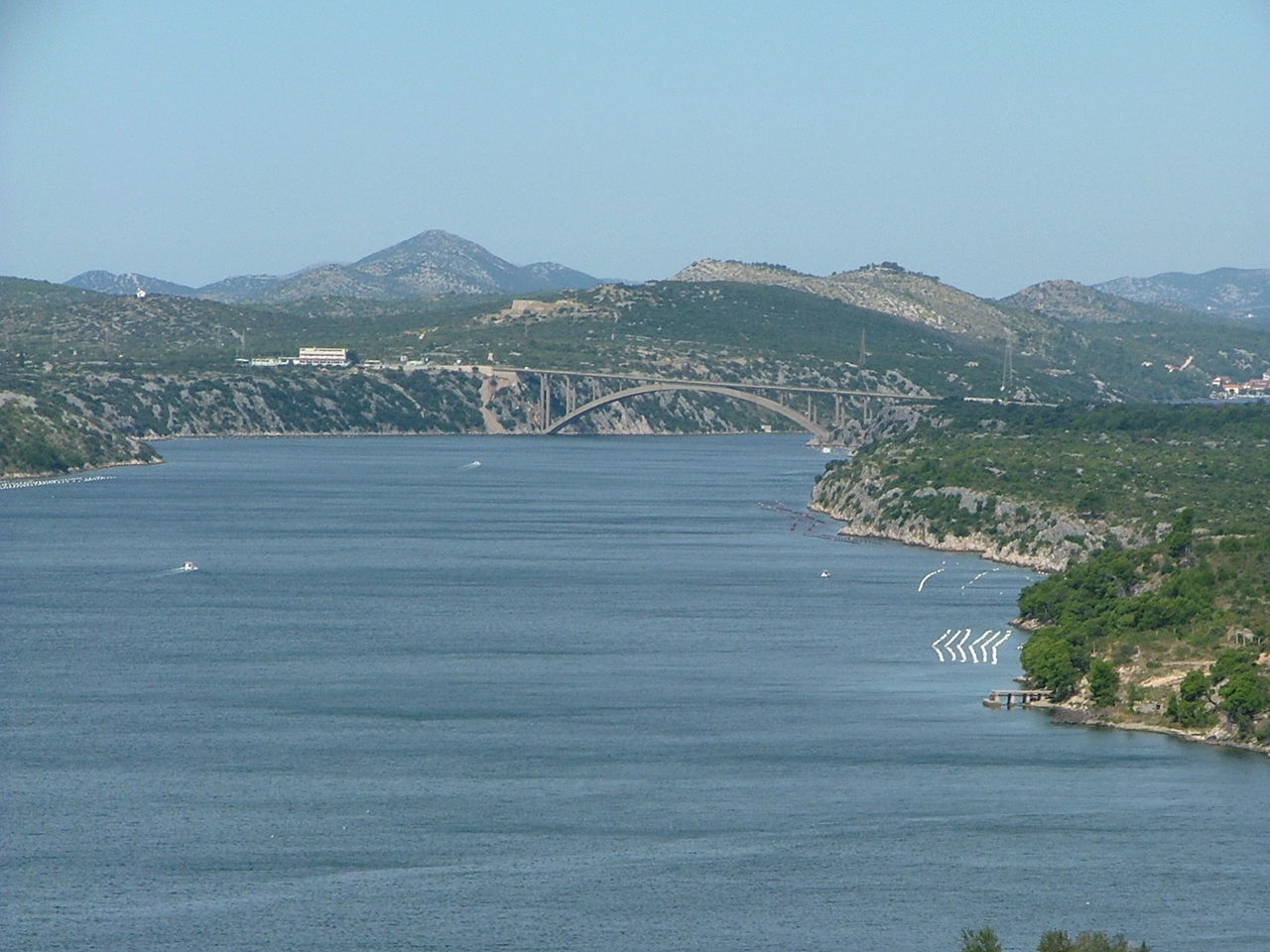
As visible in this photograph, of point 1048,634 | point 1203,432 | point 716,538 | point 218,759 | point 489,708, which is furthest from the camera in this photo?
point 1203,432

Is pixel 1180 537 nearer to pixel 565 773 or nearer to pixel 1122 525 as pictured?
pixel 1122 525

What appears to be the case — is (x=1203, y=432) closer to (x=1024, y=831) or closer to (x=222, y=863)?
(x=1024, y=831)

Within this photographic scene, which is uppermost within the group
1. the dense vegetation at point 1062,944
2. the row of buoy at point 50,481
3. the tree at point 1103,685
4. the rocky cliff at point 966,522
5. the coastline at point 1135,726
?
the rocky cliff at point 966,522

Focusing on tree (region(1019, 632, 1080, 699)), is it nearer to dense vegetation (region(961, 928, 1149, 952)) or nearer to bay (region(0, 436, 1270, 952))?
bay (region(0, 436, 1270, 952))

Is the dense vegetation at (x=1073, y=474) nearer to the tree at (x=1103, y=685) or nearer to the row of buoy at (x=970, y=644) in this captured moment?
the row of buoy at (x=970, y=644)

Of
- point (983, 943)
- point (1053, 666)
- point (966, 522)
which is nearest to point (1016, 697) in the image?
point (1053, 666)

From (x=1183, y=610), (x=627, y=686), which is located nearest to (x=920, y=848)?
(x=627, y=686)

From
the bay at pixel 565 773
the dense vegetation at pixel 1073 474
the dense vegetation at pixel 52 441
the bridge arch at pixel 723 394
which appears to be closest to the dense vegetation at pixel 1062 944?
the bay at pixel 565 773
